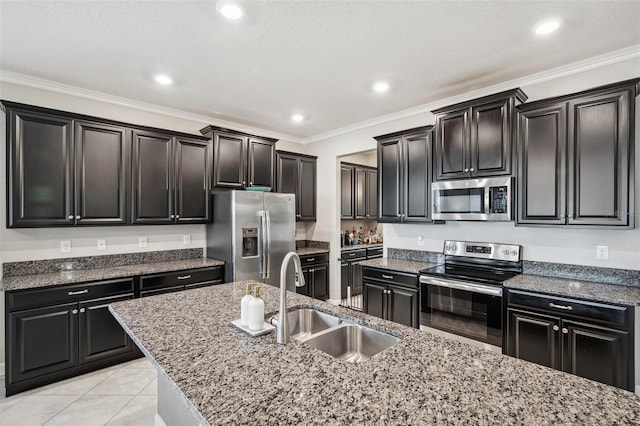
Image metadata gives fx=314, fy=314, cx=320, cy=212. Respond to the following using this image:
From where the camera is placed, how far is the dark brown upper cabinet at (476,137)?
289 cm

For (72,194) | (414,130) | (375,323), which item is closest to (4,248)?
(72,194)

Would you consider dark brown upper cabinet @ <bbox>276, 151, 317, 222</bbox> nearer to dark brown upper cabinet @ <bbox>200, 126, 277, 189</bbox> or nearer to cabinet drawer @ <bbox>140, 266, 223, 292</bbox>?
dark brown upper cabinet @ <bbox>200, 126, 277, 189</bbox>

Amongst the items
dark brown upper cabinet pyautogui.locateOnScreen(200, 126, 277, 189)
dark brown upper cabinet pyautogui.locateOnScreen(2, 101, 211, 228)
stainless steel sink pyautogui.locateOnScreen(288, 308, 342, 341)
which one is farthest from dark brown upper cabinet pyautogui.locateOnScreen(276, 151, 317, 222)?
stainless steel sink pyautogui.locateOnScreen(288, 308, 342, 341)

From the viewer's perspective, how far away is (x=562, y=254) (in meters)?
2.90

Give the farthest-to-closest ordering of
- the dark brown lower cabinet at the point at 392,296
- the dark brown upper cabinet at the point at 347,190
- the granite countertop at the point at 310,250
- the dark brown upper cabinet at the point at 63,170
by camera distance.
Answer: the dark brown upper cabinet at the point at 347,190 → the granite countertop at the point at 310,250 → the dark brown lower cabinet at the point at 392,296 → the dark brown upper cabinet at the point at 63,170

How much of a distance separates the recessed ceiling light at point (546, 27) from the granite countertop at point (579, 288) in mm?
1949

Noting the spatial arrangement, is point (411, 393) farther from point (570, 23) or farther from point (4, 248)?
point (4, 248)

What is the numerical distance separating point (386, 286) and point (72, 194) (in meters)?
3.39

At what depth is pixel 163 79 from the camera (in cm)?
311

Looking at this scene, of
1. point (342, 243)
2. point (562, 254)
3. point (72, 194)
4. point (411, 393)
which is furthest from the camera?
point (342, 243)

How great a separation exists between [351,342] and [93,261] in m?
3.17

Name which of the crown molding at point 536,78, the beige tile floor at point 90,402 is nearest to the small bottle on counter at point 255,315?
the beige tile floor at point 90,402

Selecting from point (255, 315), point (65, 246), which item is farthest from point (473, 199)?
point (65, 246)

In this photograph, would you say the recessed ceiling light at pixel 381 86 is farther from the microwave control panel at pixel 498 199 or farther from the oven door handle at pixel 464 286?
the oven door handle at pixel 464 286
